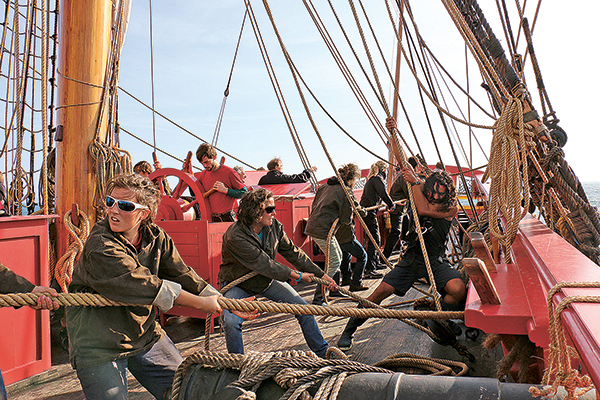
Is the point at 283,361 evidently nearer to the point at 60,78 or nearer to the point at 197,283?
the point at 197,283

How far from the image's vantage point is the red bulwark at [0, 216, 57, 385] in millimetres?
2857

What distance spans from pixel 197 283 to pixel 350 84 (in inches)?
109

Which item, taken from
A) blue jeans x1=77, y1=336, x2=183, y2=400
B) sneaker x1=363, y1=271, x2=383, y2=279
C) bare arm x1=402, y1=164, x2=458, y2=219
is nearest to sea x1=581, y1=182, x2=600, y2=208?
bare arm x1=402, y1=164, x2=458, y2=219

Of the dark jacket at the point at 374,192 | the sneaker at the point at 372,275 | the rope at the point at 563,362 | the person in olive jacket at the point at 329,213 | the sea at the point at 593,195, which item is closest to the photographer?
the rope at the point at 563,362

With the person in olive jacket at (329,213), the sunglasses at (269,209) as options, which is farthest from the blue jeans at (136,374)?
the person in olive jacket at (329,213)

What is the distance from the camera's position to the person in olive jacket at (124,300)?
172 centimetres

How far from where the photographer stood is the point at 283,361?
1273mm

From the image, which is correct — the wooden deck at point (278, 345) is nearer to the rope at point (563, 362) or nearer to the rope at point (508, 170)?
the rope at point (508, 170)

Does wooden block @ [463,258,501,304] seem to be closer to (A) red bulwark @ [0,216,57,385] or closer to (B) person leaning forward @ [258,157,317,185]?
(A) red bulwark @ [0,216,57,385]

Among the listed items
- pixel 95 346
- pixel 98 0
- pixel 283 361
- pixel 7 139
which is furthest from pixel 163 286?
pixel 7 139

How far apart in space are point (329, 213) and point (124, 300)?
3656mm

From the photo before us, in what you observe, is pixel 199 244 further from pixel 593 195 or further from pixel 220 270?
pixel 593 195

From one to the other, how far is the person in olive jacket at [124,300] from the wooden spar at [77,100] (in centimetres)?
215

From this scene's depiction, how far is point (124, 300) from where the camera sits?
68.2 inches
